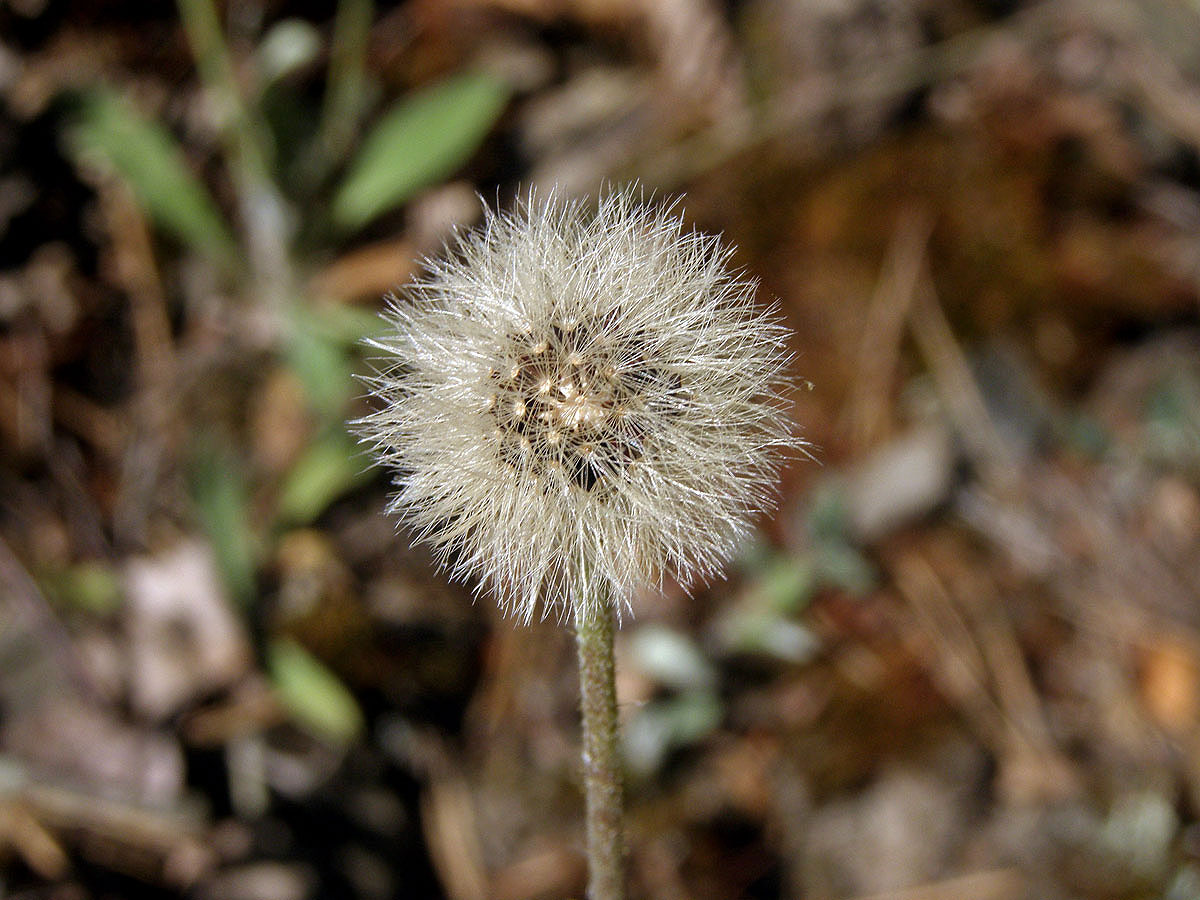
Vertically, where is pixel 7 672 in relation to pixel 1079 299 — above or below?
below


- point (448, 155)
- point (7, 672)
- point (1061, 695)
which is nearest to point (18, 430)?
point (7, 672)

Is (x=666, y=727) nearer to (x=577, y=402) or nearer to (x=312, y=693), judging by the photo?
(x=312, y=693)

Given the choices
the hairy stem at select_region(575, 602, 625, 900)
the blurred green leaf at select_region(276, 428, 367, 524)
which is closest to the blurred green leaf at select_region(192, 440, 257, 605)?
the blurred green leaf at select_region(276, 428, 367, 524)

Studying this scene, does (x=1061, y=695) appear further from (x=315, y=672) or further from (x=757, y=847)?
(x=315, y=672)

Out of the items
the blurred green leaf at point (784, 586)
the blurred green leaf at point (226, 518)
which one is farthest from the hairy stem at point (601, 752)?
the blurred green leaf at point (226, 518)

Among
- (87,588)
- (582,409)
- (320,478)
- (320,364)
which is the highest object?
(320,364)

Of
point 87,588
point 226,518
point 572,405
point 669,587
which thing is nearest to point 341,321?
point 226,518

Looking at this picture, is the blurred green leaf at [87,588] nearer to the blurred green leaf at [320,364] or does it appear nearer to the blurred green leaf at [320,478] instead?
the blurred green leaf at [320,478]
